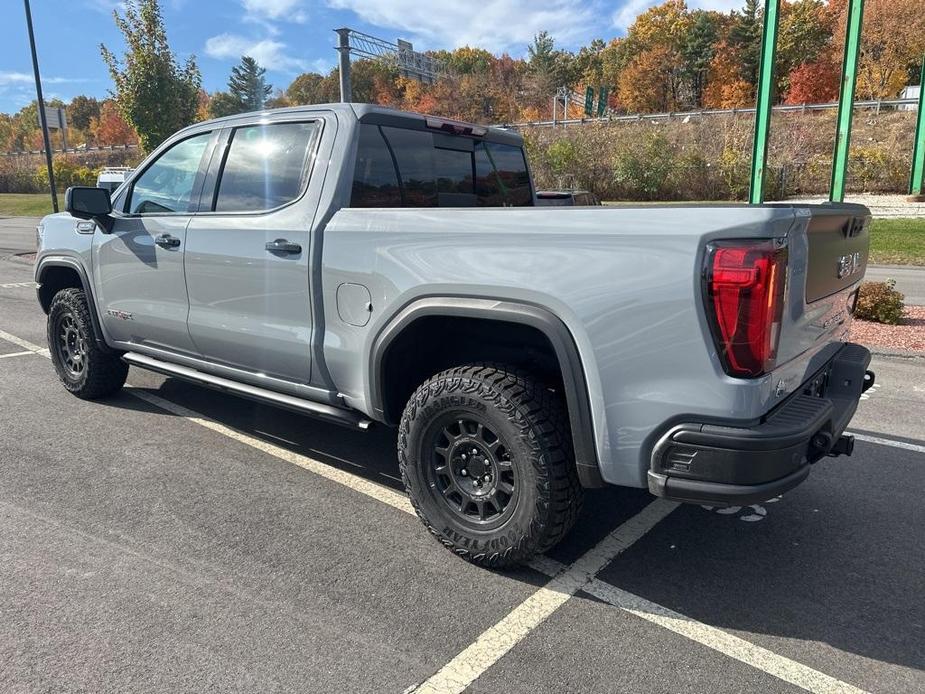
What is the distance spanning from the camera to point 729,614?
8.68 feet

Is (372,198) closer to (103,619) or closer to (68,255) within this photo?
(103,619)

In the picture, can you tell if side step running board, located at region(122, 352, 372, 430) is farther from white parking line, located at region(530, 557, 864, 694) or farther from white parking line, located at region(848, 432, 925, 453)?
white parking line, located at region(848, 432, 925, 453)

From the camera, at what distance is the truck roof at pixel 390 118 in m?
3.50

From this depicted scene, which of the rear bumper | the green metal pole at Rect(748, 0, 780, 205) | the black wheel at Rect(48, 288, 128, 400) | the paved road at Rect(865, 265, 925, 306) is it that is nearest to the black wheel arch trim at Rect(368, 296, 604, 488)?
the rear bumper

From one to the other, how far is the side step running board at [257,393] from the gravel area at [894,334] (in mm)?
5929

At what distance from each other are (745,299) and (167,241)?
3.31 meters

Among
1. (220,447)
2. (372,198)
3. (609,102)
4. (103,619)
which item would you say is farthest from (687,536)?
(609,102)

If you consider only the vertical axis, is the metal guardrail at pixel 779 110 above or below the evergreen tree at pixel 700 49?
below

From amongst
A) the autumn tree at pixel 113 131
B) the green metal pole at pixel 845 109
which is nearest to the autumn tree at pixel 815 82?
the green metal pole at pixel 845 109

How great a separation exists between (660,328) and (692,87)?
279 feet

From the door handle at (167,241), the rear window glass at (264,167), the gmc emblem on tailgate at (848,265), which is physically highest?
the rear window glass at (264,167)

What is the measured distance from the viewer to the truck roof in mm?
3500

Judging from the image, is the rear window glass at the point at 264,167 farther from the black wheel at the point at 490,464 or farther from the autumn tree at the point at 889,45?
the autumn tree at the point at 889,45

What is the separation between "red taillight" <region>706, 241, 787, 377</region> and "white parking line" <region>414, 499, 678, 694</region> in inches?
45.8
